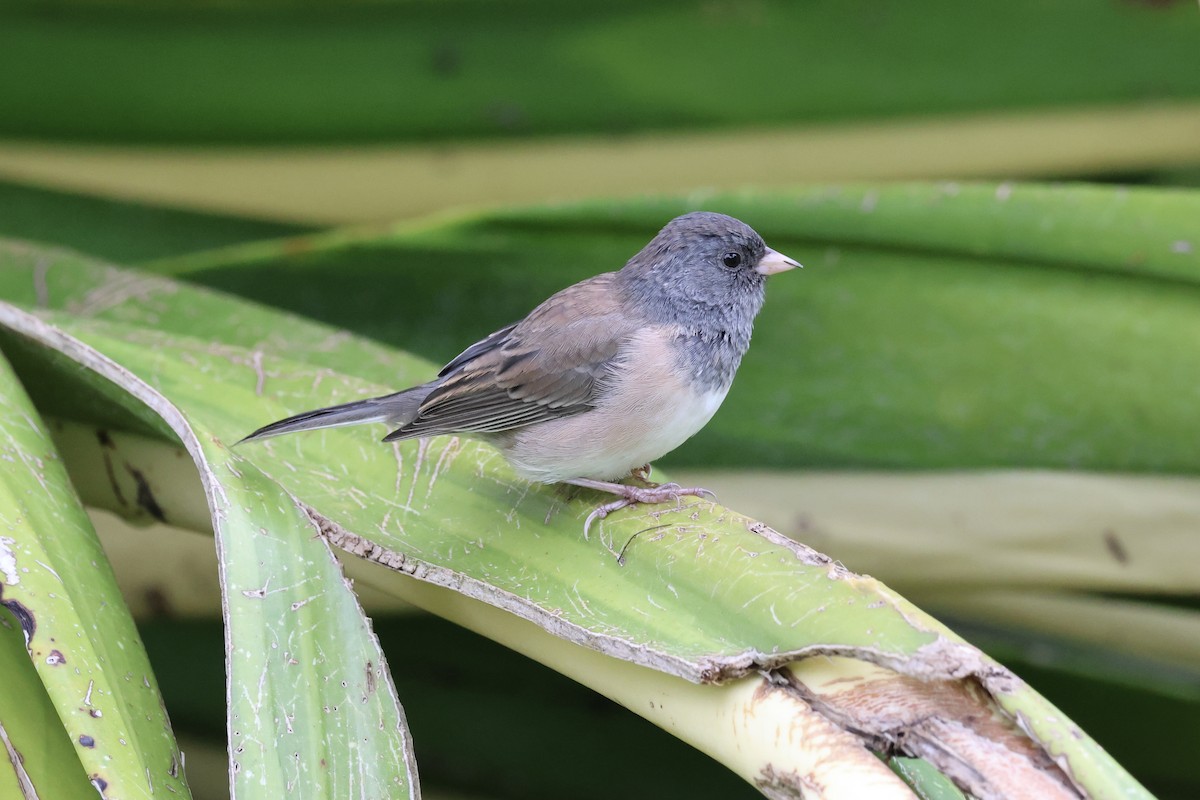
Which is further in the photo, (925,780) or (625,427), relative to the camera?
(625,427)

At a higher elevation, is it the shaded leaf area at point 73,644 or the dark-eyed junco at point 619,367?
the dark-eyed junco at point 619,367

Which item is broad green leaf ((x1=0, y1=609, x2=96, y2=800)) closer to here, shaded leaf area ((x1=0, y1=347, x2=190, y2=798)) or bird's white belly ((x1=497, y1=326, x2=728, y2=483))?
shaded leaf area ((x1=0, y1=347, x2=190, y2=798))

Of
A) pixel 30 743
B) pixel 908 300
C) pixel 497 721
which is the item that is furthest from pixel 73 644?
pixel 908 300

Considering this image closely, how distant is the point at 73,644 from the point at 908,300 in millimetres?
857

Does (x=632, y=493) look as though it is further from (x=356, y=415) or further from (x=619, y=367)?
(x=356, y=415)

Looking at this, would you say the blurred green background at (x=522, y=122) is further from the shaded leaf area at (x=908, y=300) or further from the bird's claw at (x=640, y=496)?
the bird's claw at (x=640, y=496)

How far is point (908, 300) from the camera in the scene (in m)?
1.15

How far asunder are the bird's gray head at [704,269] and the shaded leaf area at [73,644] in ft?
2.04

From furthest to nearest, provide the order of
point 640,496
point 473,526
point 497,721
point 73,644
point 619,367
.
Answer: point 497,721
point 619,367
point 640,496
point 473,526
point 73,644

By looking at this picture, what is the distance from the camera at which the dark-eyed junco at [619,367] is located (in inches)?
43.0

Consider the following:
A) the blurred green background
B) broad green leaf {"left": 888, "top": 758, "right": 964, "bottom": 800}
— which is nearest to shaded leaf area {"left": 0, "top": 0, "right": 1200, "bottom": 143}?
the blurred green background

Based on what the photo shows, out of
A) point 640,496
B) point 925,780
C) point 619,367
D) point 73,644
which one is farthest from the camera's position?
point 619,367

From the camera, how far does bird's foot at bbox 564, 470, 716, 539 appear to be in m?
0.92

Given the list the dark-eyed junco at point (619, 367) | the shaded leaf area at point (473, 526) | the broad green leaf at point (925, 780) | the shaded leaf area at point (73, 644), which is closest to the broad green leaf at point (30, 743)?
the shaded leaf area at point (73, 644)
